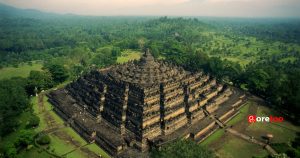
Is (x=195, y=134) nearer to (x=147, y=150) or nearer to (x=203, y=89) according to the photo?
(x=147, y=150)

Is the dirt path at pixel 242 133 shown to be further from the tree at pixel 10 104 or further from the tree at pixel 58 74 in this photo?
the tree at pixel 58 74

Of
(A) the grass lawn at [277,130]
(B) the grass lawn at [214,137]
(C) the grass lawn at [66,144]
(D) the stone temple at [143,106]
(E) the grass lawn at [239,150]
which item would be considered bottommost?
(C) the grass lawn at [66,144]

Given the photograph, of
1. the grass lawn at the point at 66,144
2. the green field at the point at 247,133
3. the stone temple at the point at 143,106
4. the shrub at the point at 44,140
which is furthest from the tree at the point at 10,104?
the green field at the point at 247,133

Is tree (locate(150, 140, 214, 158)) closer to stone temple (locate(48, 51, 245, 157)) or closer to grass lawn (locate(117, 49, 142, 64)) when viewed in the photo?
stone temple (locate(48, 51, 245, 157))

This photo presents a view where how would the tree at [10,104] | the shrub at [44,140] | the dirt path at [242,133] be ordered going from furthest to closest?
1. the tree at [10,104]
2. the shrub at [44,140]
3. the dirt path at [242,133]

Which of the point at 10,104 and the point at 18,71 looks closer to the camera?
the point at 10,104

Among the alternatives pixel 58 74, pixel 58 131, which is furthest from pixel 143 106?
pixel 58 74

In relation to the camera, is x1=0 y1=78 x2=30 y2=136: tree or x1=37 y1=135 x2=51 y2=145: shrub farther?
x1=0 y1=78 x2=30 y2=136: tree

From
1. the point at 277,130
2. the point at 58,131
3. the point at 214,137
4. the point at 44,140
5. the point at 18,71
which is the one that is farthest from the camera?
the point at 18,71

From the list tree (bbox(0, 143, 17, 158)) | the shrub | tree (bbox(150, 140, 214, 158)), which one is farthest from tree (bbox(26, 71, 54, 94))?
tree (bbox(150, 140, 214, 158))

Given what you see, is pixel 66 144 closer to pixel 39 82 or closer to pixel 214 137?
pixel 214 137
